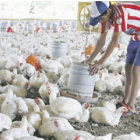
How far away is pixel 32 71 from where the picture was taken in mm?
3629

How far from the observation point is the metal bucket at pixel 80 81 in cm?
280

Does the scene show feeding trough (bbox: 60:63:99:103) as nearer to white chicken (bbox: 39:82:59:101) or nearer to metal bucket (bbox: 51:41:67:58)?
white chicken (bbox: 39:82:59:101)

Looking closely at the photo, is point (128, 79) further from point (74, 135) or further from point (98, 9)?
point (74, 135)

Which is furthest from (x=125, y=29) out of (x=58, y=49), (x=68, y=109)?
(x=58, y=49)

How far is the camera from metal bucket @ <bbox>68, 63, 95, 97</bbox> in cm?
280

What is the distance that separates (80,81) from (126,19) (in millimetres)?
891

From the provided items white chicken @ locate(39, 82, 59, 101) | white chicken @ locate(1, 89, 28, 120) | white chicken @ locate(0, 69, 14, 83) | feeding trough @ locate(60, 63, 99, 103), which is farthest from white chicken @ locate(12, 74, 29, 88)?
white chicken @ locate(1, 89, 28, 120)

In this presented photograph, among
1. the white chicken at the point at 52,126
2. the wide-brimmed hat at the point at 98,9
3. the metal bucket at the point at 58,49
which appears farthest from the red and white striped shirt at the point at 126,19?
the metal bucket at the point at 58,49

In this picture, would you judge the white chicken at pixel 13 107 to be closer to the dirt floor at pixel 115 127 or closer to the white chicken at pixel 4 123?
the white chicken at pixel 4 123

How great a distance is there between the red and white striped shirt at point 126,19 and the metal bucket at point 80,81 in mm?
557

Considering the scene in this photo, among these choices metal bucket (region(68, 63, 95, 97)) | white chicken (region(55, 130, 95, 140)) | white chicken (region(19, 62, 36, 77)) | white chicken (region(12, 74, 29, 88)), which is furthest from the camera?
white chicken (region(19, 62, 36, 77))

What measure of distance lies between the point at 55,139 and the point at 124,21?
129 cm

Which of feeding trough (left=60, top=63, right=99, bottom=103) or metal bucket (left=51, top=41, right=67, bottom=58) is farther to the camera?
metal bucket (left=51, top=41, right=67, bottom=58)

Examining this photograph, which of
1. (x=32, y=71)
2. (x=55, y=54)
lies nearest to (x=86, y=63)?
(x=32, y=71)
